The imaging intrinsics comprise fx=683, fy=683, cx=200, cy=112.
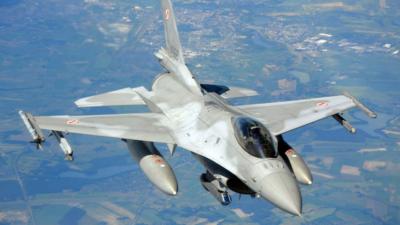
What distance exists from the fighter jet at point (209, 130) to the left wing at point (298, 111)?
0.12 ft

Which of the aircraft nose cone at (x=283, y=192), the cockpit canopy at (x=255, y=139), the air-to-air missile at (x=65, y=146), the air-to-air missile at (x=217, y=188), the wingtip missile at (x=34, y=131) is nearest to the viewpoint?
the aircraft nose cone at (x=283, y=192)

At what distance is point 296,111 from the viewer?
27.6m

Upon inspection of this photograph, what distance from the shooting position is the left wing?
1035 inches

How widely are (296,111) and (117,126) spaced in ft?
23.7

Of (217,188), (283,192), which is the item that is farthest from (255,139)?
(217,188)

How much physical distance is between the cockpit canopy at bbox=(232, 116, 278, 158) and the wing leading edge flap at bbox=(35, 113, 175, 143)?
3.66 m

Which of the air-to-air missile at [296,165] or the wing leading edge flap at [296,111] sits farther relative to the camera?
the wing leading edge flap at [296,111]

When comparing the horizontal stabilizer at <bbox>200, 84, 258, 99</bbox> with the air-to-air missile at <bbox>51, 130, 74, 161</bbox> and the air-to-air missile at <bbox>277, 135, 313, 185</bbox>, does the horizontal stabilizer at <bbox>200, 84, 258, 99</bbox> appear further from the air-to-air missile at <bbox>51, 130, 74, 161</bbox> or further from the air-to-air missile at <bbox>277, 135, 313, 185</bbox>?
the air-to-air missile at <bbox>51, 130, 74, 161</bbox>

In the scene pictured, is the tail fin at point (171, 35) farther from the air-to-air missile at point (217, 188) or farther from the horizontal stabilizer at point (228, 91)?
the air-to-air missile at point (217, 188)

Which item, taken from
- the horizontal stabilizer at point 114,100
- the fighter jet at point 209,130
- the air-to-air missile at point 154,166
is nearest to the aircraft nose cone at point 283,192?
the fighter jet at point 209,130

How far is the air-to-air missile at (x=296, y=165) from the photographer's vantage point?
24.1 meters

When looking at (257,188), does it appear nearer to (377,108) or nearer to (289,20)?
(377,108)

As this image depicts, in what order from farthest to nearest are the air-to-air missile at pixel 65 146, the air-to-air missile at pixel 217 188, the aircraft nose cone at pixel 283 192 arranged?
the air-to-air missile at pixel 65 146
the air-to-air missile at pixel 217 188
the aircraft nose cone at pixel 283 192

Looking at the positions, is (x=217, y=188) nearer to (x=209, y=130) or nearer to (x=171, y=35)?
(x=209, y=130)
